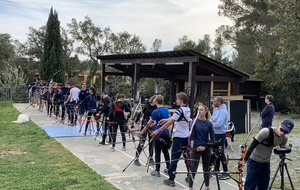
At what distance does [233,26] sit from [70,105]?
20.7 metres

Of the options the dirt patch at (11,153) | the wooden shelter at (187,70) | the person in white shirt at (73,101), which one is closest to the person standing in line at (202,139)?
the dirt patch at (11,153)

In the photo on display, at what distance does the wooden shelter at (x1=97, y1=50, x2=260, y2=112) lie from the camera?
449 inches

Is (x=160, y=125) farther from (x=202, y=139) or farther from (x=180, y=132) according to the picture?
(x=202, y=139)

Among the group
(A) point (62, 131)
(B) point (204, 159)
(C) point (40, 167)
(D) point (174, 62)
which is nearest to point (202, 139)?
(B) point (204, 159)

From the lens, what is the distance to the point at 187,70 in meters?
17.0

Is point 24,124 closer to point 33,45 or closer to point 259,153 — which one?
point 259,153

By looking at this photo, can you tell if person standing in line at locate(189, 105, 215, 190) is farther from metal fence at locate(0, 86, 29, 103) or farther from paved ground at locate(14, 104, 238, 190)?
metal fence at locate(0, 86, 29, 103)

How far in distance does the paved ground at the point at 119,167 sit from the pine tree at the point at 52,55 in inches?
708

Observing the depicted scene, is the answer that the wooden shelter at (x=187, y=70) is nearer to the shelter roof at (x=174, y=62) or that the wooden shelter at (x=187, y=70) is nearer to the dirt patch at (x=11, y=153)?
the shelter roof at (x=174, y=62)

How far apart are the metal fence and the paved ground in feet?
48.9

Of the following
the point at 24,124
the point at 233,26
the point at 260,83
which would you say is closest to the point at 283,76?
the point at 260,83

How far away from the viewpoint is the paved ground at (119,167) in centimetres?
573

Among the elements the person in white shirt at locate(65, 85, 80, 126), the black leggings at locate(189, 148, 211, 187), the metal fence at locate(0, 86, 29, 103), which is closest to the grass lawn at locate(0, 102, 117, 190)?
the black leggings at locate(189, 148, 211, 187)

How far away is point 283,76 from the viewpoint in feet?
63.6
